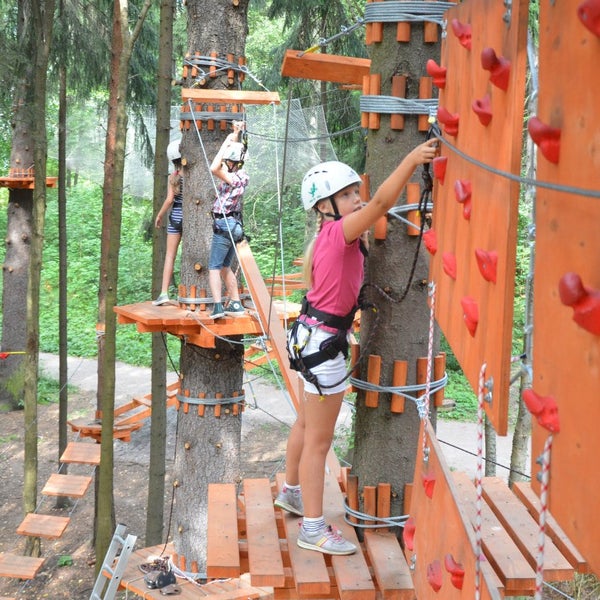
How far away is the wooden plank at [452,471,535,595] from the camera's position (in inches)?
96.8

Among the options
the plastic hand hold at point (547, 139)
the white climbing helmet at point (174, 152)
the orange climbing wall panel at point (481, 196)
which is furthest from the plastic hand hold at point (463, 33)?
the white climbing helmet at point (174, 152)

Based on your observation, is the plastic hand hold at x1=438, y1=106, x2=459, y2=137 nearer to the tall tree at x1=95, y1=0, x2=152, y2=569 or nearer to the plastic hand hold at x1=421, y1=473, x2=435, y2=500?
the plastic hand hold at x1=421, y1=473, x2=435, y2=500

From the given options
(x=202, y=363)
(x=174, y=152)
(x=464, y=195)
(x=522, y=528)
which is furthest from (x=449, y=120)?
(x=174, y=152)

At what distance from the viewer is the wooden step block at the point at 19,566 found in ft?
20.3

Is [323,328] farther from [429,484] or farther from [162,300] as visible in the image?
[162,300]

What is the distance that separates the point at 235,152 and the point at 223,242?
672 mm

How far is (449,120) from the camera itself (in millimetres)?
1946

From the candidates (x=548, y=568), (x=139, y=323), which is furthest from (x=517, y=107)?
(x=139, y=323)

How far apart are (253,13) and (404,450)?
74.3 feet

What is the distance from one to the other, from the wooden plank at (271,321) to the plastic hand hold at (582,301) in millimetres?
2207

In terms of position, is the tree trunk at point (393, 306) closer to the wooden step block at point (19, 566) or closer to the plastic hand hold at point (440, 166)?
the plastic hand hold at point (440, 166)

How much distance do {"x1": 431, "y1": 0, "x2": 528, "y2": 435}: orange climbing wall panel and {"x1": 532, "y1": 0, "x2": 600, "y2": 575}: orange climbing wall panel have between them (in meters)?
0.15

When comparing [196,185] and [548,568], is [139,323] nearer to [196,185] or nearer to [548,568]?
[196,185]

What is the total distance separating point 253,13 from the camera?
2372cm
